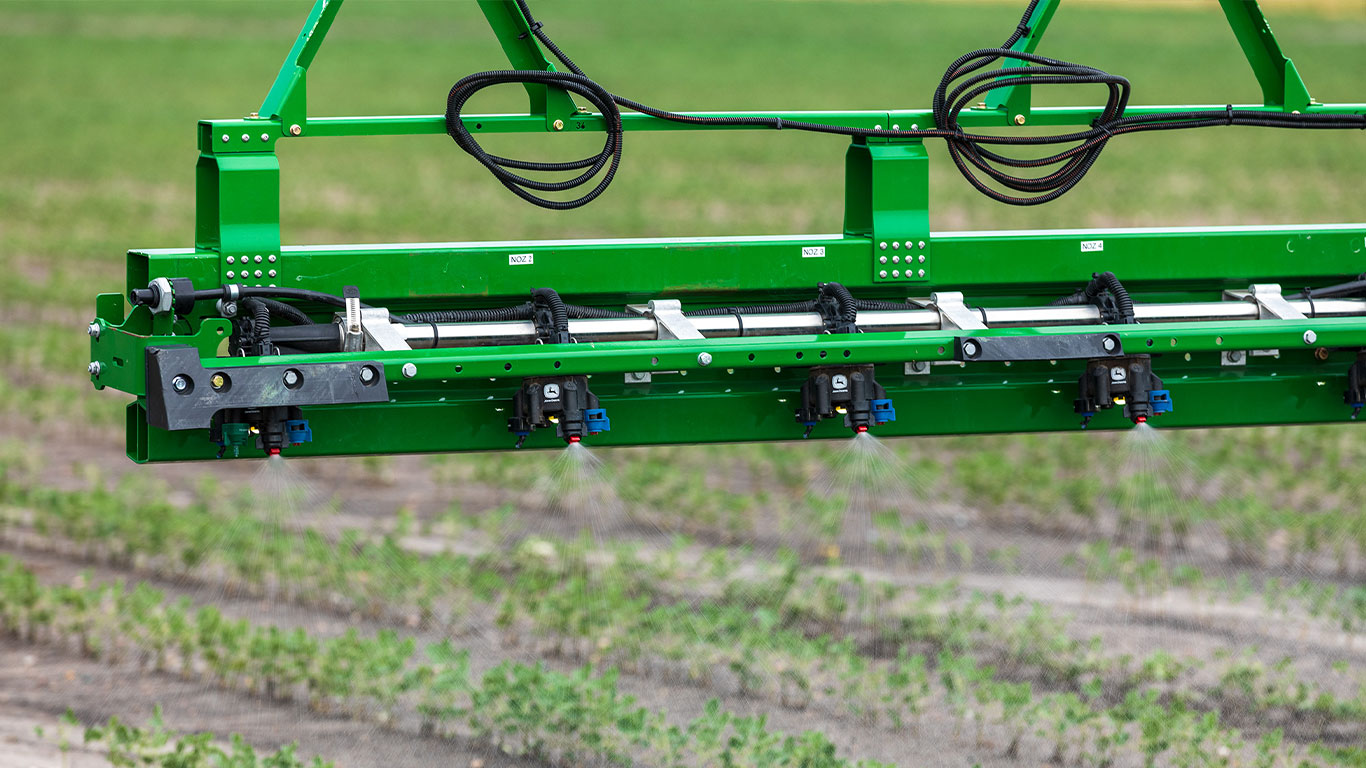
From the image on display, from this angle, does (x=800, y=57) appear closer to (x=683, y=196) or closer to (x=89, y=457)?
(x=683, y=196)

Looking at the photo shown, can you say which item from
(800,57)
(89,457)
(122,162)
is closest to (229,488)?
(89,457)

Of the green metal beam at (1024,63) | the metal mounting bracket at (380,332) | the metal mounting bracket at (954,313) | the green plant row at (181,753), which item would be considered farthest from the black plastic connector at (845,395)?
the green plant row at (181,753)

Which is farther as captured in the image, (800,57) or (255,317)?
(800,57)

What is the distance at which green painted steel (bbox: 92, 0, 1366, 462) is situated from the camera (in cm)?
418

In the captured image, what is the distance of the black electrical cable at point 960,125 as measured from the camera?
434cm

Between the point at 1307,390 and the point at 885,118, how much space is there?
5.05 feet

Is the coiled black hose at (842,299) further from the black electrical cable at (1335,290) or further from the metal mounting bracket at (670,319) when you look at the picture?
the black electrical cable at (1335,290)

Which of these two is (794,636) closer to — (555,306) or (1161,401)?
(1161,401)

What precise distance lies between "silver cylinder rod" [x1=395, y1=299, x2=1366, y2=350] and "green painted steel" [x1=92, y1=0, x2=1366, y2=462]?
0.36 feet

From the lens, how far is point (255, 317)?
4.07 m

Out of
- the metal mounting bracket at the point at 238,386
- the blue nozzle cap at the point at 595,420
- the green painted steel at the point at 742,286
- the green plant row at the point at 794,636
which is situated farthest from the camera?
the green plant row at the point at 794,636

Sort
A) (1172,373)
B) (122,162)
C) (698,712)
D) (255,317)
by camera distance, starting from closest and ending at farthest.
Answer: (255,317) < (1172,373) < (698,712) < (122,162)

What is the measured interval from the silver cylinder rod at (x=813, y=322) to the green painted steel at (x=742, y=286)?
0.11 metres

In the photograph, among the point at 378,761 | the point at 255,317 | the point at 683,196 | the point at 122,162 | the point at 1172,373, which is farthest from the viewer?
the point at 122,162
